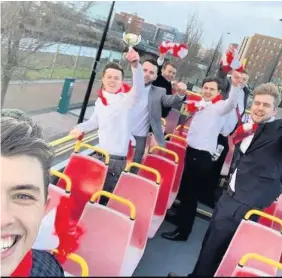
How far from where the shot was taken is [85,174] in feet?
5.75

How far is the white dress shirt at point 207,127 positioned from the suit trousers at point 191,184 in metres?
0.05

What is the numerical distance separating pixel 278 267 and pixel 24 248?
1.41ft

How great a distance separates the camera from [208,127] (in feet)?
6.87

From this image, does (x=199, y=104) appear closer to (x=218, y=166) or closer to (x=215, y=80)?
(x=215, y=80)

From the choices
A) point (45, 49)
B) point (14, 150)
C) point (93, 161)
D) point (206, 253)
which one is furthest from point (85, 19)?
point (206, 253)

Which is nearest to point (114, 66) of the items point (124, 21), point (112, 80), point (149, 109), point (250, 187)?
point (112, 80)

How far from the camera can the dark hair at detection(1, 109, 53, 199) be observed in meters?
0.55

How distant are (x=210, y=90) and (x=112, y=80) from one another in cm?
64

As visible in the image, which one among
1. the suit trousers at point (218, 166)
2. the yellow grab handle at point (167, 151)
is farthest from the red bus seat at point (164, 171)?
the suit trousers at point (218, 166)

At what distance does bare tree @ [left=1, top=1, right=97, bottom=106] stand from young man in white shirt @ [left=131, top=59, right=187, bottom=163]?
50 cm

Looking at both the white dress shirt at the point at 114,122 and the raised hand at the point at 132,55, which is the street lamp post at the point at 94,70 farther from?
the raised hand at the point at 132,55

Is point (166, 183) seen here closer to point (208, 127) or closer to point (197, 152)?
point (197, 152)

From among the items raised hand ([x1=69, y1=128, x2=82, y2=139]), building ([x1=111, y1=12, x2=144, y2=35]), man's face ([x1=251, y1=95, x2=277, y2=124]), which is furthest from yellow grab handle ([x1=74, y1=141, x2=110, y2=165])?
man's face ([x1=251, y1=95, x2=277, y2=124])

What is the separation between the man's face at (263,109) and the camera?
26.8 inches
